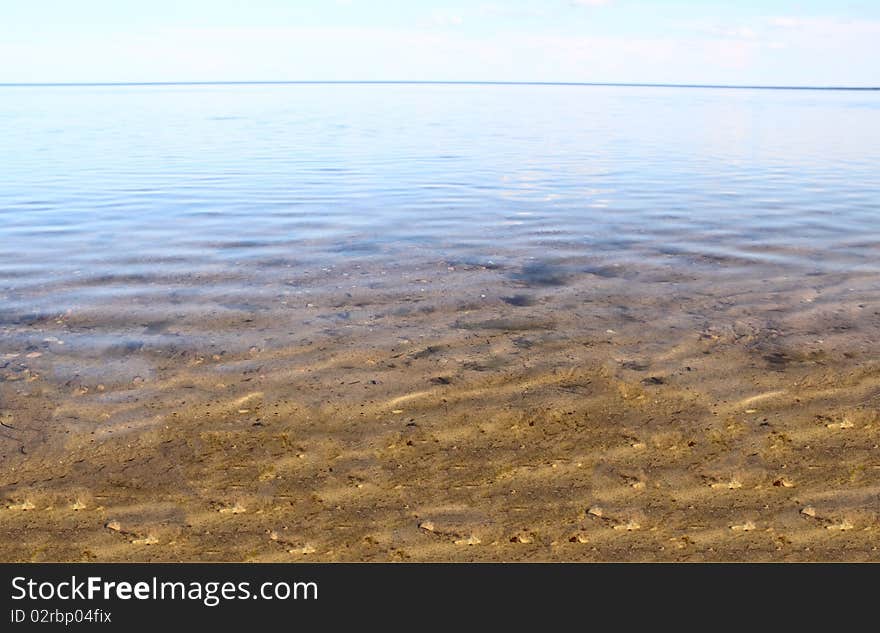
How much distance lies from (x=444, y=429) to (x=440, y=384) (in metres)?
0.88

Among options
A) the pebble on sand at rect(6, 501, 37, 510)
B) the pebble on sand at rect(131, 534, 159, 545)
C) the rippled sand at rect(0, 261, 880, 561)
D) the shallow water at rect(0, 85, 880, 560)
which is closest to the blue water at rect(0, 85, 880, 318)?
the shallow water at rect(0, 85, 880, 560)

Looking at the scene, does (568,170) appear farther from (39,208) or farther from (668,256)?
(39,208)

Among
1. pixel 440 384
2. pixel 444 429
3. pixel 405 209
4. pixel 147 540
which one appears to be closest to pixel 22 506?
pixel 147 540

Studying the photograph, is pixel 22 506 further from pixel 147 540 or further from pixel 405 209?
pixel 405 209

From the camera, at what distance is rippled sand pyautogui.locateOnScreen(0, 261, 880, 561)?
448cm

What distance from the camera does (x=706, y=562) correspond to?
4.21m

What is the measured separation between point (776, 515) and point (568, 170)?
66.2ft

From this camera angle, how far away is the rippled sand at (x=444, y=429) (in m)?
4.48

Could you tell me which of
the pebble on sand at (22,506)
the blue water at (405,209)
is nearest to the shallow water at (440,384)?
the pebble on sand at (22,506)

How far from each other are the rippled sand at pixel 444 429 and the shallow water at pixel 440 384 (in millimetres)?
23

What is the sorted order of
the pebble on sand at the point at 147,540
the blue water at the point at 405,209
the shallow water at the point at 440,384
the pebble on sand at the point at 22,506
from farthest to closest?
the blue water at the point at 405,209 < the pebble on sand at the point at 22,506 < the shallow water at the point at 440,384 < the pebble on sand at the point at 147,540

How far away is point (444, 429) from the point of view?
5812mm

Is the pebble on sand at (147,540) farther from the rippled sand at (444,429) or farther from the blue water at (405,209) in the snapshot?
the blue water at (405,209)
